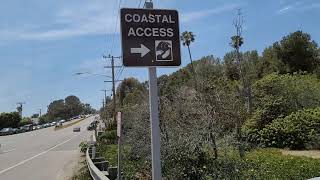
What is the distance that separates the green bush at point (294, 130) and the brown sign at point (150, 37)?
962 inches

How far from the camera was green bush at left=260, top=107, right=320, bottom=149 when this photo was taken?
96.8 ft

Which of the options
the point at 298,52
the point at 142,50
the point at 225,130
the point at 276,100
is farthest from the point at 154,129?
the point at 298,52

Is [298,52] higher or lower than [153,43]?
higher

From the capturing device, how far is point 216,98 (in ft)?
65.1

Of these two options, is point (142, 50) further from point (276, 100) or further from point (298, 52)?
point (298, 52)

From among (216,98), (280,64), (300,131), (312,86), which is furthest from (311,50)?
(216,98)

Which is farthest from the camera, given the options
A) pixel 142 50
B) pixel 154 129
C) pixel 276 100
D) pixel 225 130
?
pixel 276 100

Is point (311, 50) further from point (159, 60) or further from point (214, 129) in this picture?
point (159, 60)

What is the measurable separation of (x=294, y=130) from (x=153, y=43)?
85.6 feet

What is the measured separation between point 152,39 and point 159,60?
260 mm

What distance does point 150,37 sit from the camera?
18.4ft

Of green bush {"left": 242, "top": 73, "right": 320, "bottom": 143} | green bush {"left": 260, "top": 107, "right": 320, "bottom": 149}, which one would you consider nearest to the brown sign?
green bush {"left": 260, "top": 107, "right": 320, "bottom": 149}

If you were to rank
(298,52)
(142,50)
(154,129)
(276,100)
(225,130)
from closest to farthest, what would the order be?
1. (142,50)
2. (154,129)
3. (225,130)
4. (276,100)
5. (298,52)

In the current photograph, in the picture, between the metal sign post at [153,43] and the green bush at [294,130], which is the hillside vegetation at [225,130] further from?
the metal sign post at [153,43]
